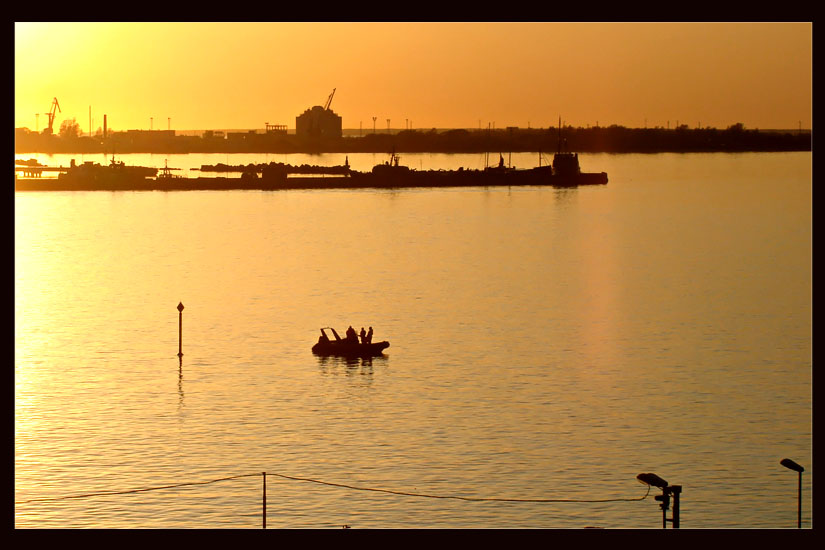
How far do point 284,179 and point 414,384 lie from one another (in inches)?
5245

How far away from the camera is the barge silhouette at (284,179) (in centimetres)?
17525

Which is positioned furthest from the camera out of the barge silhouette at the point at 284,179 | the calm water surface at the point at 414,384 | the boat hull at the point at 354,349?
the barge silhouette at the point at 284,179

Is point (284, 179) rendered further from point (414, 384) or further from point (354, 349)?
point (414, 384)

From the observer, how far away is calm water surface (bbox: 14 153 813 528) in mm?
30031

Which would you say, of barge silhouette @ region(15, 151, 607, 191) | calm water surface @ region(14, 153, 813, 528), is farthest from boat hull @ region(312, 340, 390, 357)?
barge silhouette @ region(15, 151, 607, 191)

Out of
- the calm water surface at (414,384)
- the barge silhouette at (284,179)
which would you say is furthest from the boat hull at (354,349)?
the barge silhouette at (284,179)

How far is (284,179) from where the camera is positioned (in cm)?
17475

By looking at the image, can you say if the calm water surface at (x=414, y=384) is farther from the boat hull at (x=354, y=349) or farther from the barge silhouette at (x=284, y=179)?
the barge silhouette at (x=284, y=179)

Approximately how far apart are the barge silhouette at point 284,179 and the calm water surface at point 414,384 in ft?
229

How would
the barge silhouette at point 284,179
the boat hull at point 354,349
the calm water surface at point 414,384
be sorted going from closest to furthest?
the calm water surface at point 414,384 < the boat hull at point 354,349 < the barge silhouette at point 284,179

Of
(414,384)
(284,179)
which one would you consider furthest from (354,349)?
Answer: (284,179)

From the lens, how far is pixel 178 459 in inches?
1313
